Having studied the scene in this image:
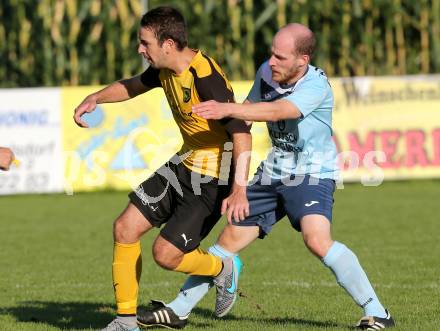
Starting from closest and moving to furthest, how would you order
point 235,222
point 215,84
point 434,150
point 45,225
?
point 215,84 < point 235,222 < point 45,225 < point 434,150

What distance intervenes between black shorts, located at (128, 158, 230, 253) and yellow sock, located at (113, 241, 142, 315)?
251 millimetres

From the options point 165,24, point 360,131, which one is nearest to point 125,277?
point 165,24

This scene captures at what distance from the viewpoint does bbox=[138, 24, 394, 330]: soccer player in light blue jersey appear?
7.14 metres

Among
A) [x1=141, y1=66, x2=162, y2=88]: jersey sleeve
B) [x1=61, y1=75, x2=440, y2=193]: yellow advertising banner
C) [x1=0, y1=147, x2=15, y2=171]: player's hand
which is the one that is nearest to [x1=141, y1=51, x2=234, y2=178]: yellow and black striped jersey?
[x1=141, y1=66, x2=162, y2=88]: jersey sleeve

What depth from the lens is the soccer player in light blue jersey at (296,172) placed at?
714cm

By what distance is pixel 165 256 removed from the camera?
7.38 m

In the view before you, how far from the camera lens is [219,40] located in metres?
24.0

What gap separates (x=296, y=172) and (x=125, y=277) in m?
1.34

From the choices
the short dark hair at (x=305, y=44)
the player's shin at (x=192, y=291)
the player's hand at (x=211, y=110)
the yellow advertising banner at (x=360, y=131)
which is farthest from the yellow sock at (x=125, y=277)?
the yellow advertising banner at (x=360, y=131)

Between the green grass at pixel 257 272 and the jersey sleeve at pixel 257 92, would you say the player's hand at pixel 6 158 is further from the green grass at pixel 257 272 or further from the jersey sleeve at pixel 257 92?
the jersey sleeve at pixel 257 92

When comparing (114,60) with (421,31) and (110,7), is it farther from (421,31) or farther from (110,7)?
(421,31)

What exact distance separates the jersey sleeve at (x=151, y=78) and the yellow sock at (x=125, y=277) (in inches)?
44.4

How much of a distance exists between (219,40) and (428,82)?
563 centimetres

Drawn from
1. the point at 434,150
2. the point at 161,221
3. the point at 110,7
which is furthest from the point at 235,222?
the point at 110,7
